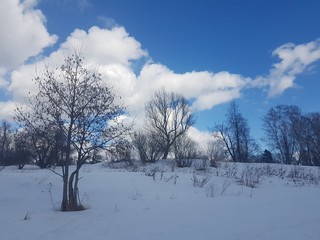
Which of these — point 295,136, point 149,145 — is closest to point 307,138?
point 295,136

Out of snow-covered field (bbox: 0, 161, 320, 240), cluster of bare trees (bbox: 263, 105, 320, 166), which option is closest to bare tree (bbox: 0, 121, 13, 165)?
snow-covered field (bbox: 0, 161, 320, 240)

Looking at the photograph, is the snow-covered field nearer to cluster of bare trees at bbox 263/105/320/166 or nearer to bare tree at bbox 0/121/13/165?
bare tree at bbox 0/121/13/165

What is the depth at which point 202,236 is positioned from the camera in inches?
295

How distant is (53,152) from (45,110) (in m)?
1.92

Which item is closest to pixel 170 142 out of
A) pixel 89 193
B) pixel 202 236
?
pixel 89 193

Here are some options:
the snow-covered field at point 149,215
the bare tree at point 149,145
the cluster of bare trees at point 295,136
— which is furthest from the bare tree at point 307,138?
the snow-covered field at point 149,215

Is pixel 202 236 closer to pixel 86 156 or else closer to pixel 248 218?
pixel 248 218

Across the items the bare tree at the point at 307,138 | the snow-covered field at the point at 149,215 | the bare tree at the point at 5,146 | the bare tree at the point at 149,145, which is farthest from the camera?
the bare tree at the point at 307,138

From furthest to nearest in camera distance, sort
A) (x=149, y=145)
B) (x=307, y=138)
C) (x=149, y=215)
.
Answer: (x=307, y=138) → (x=149, y=145) → (x=149, y=215)

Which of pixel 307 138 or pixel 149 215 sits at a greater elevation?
pixel 307 138

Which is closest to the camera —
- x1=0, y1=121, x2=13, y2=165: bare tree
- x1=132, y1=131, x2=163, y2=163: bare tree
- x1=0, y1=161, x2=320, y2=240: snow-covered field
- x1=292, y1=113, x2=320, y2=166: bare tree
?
x1=0, y1=161, x2=320, y2=240: snow-covered field

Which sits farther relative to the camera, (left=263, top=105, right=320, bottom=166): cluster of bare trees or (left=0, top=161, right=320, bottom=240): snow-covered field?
(left=263, top=105, right=320, bottom=166): cluster of bare trees

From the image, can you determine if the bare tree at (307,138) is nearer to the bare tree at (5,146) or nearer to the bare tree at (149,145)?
the bare tree at (149,145)

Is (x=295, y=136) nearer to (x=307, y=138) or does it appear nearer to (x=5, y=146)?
(x=307, y=138)
